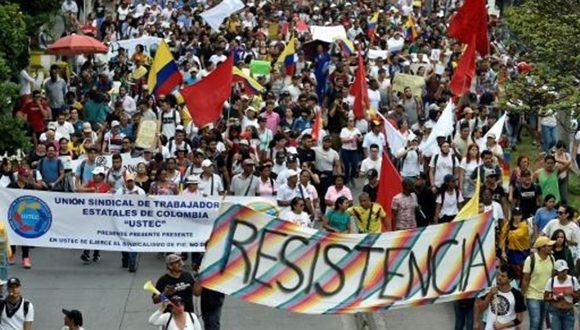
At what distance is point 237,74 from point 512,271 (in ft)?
38.2

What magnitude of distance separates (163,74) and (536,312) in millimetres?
11293

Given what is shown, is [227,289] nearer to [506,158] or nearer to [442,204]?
[442,204]

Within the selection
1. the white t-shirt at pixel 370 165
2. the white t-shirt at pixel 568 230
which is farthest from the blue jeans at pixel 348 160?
the white t-shirt at pixel 568 230

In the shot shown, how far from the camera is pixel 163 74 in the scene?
2736cm

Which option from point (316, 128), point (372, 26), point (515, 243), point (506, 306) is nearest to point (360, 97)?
point (316, 128)

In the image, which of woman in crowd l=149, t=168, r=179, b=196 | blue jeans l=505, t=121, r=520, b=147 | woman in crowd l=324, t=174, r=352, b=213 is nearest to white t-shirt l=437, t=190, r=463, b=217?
woman in crowd l=324, t=174, r=352, b=213

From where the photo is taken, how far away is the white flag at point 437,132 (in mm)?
23172

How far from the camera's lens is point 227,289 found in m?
15.9

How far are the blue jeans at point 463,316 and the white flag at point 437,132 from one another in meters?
6.03

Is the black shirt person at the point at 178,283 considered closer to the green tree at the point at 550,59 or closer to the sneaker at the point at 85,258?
the sneaker at the point at 85,258

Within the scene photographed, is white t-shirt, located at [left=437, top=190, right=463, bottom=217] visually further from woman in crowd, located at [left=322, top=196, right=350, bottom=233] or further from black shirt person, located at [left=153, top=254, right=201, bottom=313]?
black shirt person, located at [left=153, top=254, right=201, bottom=313]

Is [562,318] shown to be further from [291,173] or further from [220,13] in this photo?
[220,13]

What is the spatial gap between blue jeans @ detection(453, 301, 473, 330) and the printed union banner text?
0.73m

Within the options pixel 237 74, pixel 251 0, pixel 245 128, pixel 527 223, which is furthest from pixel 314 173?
pixel 251 0
